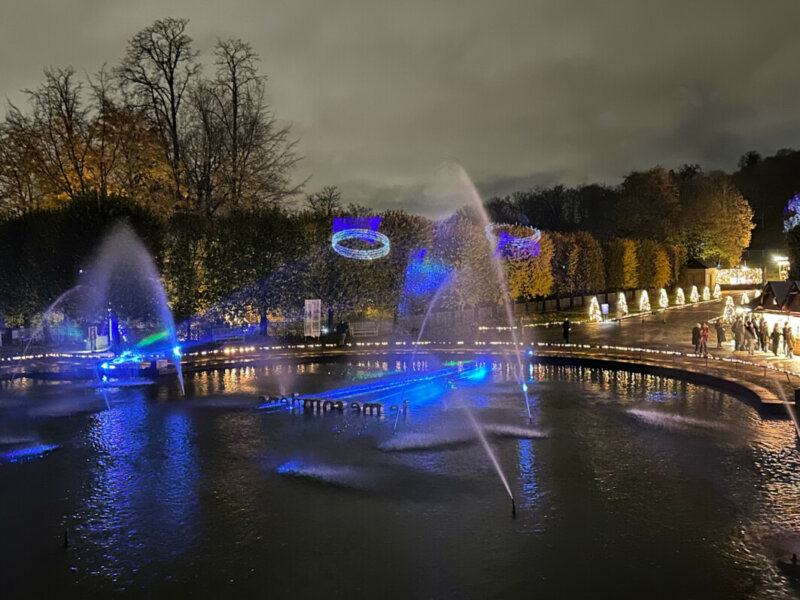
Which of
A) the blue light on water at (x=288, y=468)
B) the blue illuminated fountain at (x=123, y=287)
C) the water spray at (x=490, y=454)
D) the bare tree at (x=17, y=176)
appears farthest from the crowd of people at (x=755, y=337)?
the bare tree at (x=17, y=176)

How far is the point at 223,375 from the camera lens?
94.3ft

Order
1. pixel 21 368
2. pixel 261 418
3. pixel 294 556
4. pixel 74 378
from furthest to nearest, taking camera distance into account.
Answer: pixel 21 368 < pixel 74 378 < pixel 261 418 < pixel 294 556

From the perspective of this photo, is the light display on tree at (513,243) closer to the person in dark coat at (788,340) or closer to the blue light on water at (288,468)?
the person in dark coat at (788,340)

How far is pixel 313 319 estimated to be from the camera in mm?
40875

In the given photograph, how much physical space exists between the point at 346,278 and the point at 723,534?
34.2 m

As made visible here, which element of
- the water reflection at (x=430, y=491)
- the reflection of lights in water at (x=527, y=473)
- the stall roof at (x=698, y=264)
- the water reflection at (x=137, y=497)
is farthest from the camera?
the stall roof at (x=698, y=264)

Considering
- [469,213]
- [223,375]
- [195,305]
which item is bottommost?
[223,375]

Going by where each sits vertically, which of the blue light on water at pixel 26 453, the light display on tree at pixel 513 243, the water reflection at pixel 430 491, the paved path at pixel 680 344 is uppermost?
the light display on tree at pixel 513 243

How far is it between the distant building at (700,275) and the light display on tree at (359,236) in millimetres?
69326

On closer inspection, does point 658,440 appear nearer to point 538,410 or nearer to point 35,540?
point 538,410

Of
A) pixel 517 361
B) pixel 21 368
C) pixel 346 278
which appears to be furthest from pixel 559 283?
pixel 21 368

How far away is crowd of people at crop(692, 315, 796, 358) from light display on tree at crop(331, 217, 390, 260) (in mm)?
20818

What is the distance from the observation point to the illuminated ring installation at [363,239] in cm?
4334

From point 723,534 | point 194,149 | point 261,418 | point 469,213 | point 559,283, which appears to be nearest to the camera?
point 723,534
